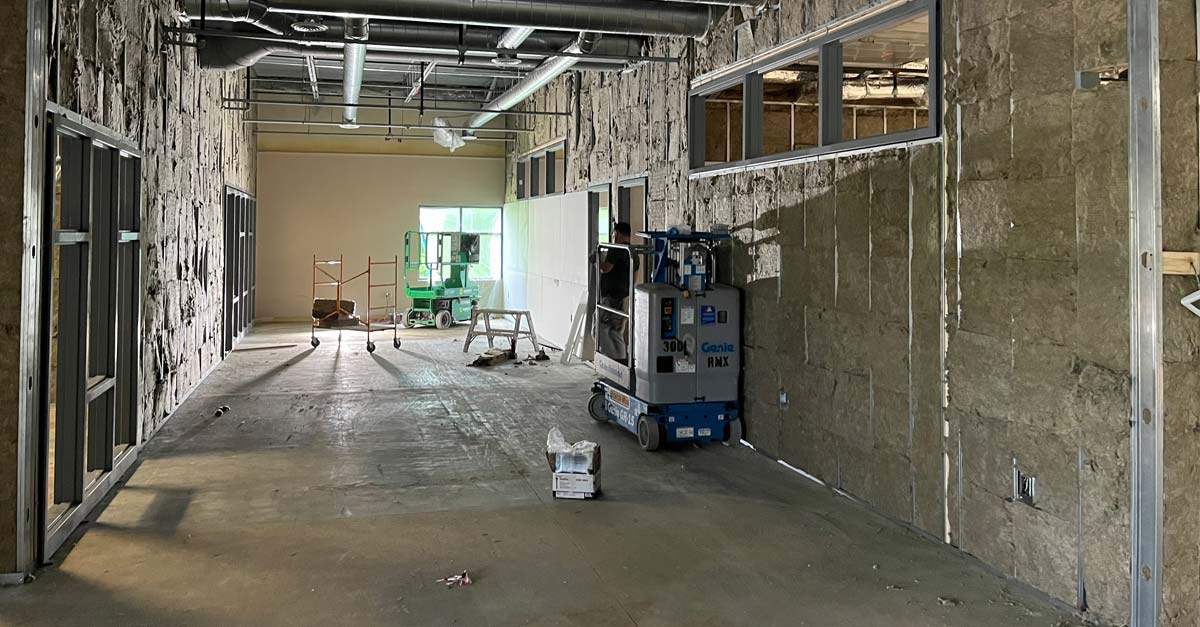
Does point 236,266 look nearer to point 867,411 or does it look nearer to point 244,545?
point 244,545

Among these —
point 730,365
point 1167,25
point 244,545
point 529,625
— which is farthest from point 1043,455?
point 244,545

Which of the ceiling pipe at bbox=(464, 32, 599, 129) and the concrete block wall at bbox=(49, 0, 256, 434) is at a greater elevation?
the ceiling pipe at bbox=(464, 32, 599, 129)

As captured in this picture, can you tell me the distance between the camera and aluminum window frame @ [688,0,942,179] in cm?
468

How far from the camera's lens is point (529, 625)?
3582 mm

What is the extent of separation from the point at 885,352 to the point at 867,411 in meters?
0.42

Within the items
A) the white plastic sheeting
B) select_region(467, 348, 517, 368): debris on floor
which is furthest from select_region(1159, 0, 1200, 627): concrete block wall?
the white plastic sheeting

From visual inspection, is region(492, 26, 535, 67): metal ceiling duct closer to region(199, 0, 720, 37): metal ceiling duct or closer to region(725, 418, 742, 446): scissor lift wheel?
region(199, 0, 720, 37): metal ceiling duct

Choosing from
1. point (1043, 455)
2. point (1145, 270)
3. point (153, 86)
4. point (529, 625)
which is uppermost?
point (153, 86)

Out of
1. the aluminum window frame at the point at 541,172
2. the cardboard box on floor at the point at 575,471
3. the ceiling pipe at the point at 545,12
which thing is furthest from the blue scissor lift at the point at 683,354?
the aluminum window frame at the point at 541,172

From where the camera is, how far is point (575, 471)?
211 inches

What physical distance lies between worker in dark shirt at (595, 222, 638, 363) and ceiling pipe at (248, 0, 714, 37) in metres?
1.80

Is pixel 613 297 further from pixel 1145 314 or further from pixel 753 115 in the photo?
pixel 1145 314

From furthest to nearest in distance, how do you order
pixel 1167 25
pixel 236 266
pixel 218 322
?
pixel 236 266
pixel 218 322
pixel 1167 25

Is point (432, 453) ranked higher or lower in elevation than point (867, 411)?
lower
